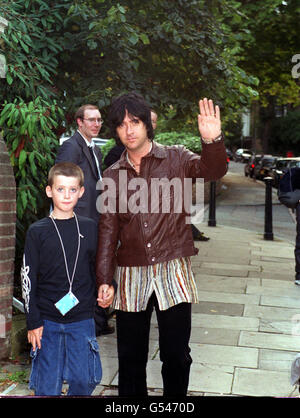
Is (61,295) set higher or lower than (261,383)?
higher

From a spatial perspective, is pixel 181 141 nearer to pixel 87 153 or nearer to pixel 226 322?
pixel 226 322

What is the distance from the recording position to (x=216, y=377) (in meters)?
4.61

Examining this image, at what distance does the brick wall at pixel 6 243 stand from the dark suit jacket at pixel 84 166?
0.52 meters

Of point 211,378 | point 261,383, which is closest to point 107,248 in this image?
point 211,378

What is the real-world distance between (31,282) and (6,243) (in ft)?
4.96

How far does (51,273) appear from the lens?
11.0 feet

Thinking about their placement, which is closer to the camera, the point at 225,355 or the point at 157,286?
the point at 157,286

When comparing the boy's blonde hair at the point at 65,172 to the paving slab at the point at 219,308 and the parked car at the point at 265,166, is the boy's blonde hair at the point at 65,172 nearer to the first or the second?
the paving slab at the point at 219,308

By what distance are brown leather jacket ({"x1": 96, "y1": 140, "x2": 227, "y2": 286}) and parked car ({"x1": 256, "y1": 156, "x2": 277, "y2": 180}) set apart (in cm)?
2862

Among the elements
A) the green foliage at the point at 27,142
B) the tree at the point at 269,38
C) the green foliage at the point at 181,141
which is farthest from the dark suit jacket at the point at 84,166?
the tree at the point at 269,38

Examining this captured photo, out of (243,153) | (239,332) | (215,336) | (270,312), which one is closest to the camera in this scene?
(215,336)

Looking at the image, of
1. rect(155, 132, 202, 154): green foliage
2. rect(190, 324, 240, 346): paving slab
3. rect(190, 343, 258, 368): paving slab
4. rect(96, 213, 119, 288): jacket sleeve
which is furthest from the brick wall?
rect(155, 132, 202, 154): green foliage

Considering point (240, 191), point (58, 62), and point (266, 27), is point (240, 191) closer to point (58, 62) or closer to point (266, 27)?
point (266, 27)
